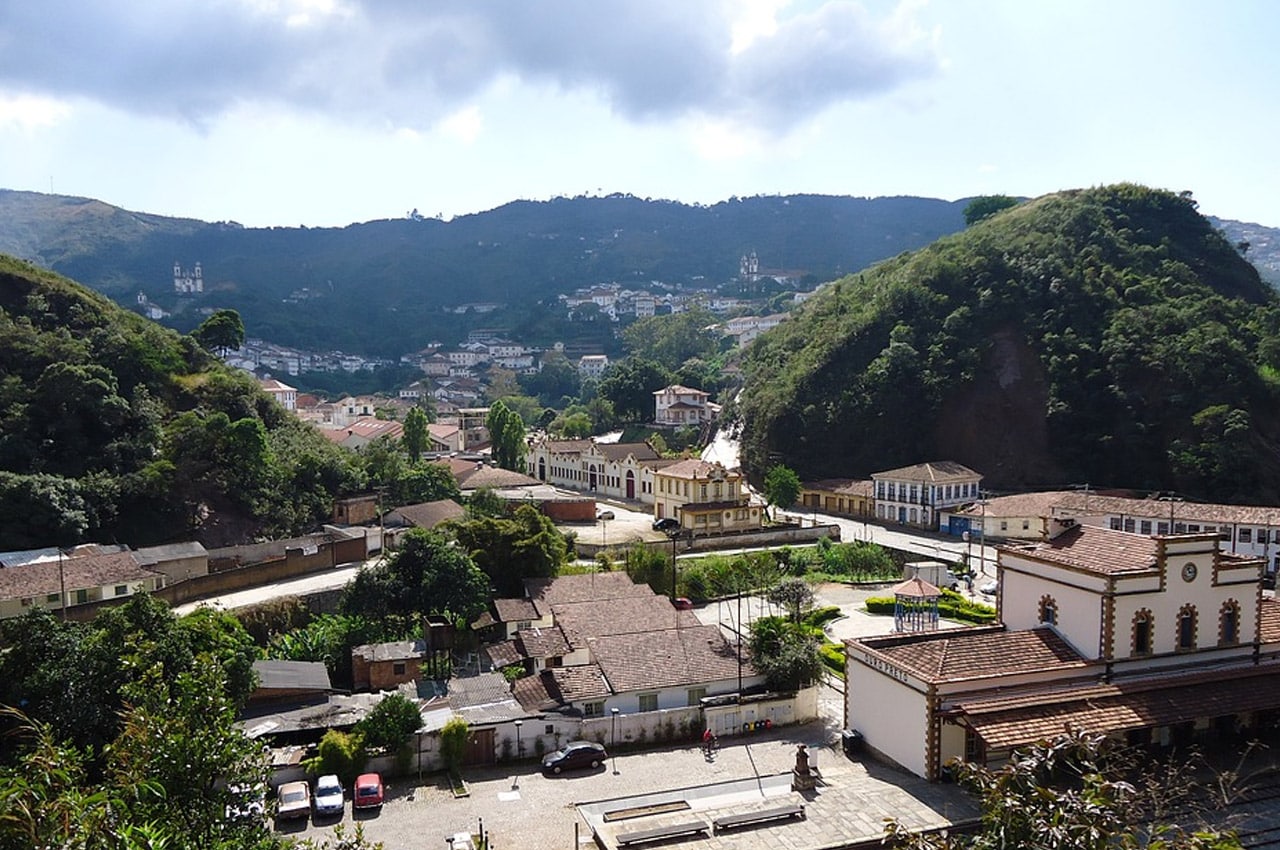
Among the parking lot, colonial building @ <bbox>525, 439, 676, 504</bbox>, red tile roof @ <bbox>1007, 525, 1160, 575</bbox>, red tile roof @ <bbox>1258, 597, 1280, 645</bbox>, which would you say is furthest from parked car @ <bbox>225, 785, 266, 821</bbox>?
colonial building @ <bbox>525, 439, 676, 504</bbox>

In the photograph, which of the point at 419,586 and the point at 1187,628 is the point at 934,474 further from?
the point at 419,586

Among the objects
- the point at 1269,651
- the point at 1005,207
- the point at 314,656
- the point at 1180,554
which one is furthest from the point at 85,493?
the point at 1005,207

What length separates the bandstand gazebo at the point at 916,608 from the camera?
30.5m

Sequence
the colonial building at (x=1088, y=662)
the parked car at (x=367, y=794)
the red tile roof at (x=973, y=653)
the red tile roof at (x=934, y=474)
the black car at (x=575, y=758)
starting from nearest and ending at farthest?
the colonial building at (x=1088, y=662) → the parked car at (x=367, y=794) → the red tile roof at (x=973, y=653) → the black car at (x=575, y=758) → the red tile roof at (x=934, y=474)

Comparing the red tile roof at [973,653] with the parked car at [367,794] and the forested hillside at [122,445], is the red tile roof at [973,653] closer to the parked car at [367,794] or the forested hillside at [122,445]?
the parked car at [367,794]

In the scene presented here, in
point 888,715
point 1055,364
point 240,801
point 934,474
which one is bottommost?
point 888,715

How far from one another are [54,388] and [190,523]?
867 cm

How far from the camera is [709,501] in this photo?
159ft

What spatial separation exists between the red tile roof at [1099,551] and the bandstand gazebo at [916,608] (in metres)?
7.88

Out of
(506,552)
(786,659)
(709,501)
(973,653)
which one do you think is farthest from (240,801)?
(709,501)

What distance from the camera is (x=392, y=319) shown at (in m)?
157

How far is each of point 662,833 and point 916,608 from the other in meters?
17.0

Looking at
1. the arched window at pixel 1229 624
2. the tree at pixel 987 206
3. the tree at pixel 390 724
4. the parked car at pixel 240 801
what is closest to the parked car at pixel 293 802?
the tree at pixel 390 724

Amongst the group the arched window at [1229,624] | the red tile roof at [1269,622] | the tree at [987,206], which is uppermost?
the tree at [987,206]
